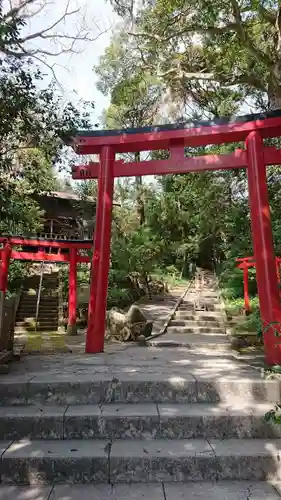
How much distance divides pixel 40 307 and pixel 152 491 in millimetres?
14766

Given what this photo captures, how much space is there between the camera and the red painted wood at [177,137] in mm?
5773

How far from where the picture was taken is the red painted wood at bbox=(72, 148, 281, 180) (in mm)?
6133

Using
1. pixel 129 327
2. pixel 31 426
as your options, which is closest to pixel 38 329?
pixel 129 327

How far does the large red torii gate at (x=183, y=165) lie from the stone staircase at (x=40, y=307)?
29.2ft

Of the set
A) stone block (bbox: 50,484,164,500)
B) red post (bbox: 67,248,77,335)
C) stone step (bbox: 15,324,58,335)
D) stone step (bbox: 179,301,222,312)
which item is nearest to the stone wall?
stone block (bbox: 50,484,164,500)

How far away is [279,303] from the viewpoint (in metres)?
5.04

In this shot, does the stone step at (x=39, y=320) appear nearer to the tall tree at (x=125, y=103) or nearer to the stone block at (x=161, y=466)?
the tall tree at (x=125, y=103)

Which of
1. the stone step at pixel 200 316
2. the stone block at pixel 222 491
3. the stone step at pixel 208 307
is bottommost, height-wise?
the stone block at pixel 222 491

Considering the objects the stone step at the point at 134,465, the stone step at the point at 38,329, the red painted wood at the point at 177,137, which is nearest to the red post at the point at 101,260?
the red painted wood at the point at 177,137

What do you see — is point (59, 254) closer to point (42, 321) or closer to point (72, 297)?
point (72, 297)

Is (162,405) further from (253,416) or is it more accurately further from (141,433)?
(253,416)

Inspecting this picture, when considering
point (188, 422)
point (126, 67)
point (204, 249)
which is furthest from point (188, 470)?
point (204, 249)

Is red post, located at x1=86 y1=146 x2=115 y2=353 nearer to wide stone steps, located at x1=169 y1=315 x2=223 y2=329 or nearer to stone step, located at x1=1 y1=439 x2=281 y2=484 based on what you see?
stone step, located at x1=1 y1=439 x2=281 y2=484

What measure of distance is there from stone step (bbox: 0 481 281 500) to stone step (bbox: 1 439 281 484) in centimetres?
5
